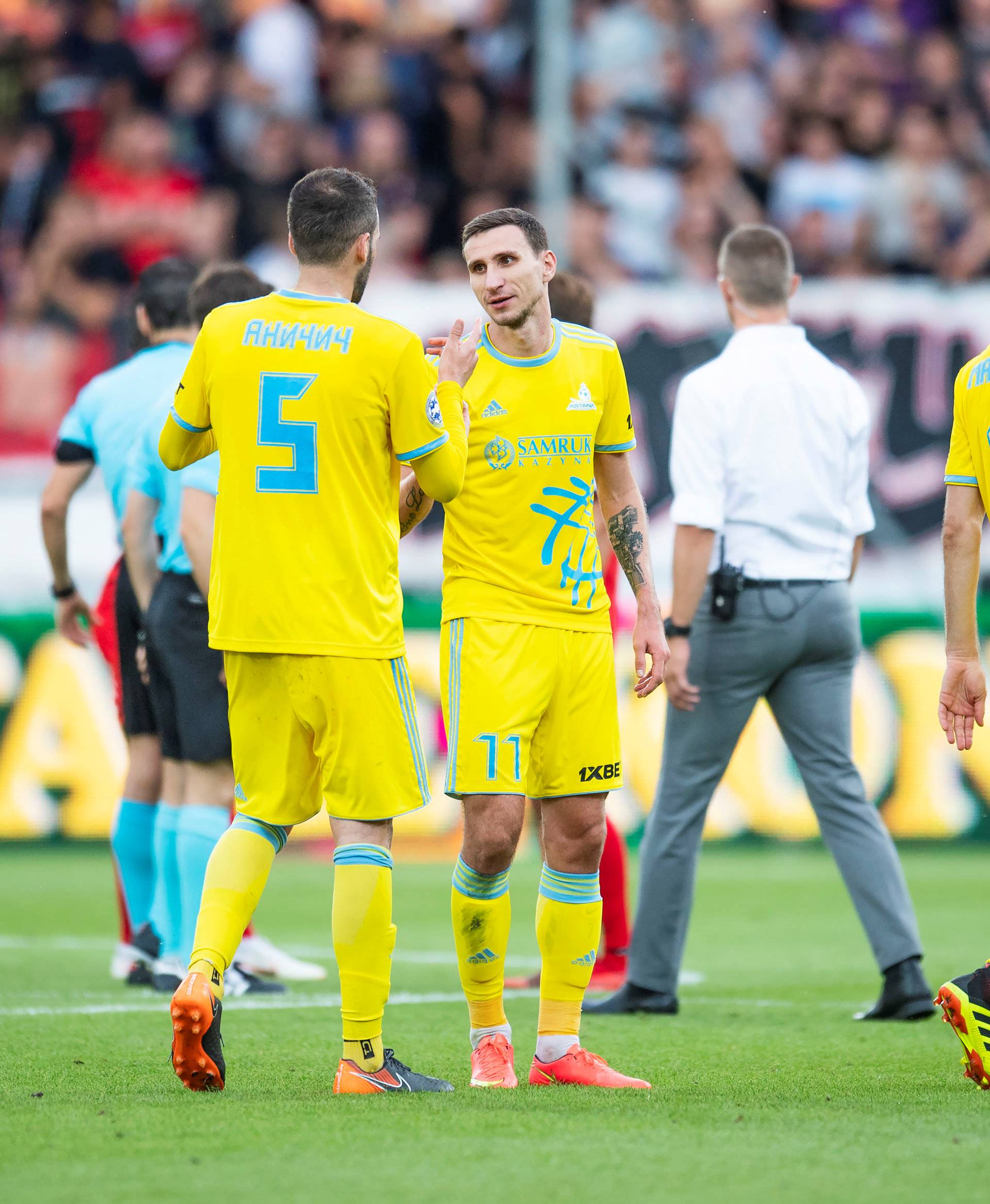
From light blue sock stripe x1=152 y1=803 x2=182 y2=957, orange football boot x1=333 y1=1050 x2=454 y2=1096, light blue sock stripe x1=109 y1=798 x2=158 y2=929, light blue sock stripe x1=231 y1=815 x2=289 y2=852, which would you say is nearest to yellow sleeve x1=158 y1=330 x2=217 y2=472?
light blue sock stripe x1=231 y1=815 x2=289 y2=852

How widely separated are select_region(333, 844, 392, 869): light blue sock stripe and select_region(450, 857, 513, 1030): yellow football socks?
269 mm

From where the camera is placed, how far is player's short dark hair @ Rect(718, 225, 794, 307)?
6.64 meters

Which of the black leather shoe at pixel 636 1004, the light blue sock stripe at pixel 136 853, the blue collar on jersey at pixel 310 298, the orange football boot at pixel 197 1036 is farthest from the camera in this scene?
the light blue sock stripe at pixel 136 853

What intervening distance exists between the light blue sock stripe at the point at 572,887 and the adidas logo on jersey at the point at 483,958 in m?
0.22

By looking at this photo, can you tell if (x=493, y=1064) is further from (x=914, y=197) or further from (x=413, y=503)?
(x=914, y=197)

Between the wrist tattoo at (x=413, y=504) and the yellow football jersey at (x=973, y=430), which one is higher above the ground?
the yellow football jersey at (x=973, y=430)

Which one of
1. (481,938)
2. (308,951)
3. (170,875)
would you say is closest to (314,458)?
(481,938)

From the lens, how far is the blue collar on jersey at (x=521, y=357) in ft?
16.4

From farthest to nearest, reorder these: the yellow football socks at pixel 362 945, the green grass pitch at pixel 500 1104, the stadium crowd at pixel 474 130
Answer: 1. the stadium crowd at pixel 474 130
2. the yellow football socks at pixel 362 945
3. the green grass pitch at pixel 500 1104

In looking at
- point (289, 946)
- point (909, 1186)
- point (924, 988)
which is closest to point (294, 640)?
point (909, 1186)

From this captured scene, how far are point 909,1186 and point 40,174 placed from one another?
12.6 meters

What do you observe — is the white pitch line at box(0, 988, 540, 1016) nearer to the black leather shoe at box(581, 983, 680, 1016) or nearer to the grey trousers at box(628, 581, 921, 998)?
the black leather shoe at box(581, 983, 680, 1016)

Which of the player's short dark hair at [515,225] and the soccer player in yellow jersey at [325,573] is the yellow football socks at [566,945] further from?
the player's short dark hair at [515,225]

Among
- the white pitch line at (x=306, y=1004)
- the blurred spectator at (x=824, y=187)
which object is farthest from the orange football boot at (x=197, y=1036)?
the blurred spectator at (x=824, y=187)
